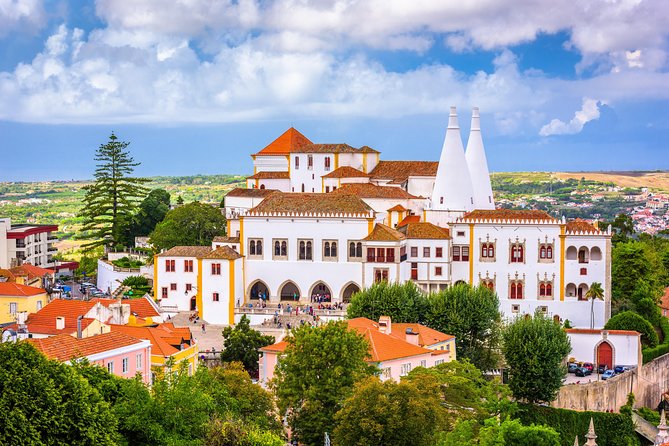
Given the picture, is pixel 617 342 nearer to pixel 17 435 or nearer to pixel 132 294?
pixel 132 294

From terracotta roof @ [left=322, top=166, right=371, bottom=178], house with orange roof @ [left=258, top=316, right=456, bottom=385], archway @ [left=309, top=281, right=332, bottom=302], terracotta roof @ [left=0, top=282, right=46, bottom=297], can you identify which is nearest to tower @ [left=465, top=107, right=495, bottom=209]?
terracotta roof @ [left=322, top=166, right=371, bottom=178]

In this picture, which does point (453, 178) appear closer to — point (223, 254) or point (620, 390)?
point (223, 254)

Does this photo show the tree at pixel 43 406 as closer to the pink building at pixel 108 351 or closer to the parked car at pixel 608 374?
the pink building at pixel 108 351

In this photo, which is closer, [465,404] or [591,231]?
[465,404]

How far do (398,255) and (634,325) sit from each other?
42.7ft

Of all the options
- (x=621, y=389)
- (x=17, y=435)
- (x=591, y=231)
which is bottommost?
(x=621, y=389)

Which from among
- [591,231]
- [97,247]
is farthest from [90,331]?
[97,247]

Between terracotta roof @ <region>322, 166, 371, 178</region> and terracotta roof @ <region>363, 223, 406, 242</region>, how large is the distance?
38.9 feet

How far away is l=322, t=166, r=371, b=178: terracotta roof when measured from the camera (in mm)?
76644

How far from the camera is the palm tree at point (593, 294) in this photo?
62719mm

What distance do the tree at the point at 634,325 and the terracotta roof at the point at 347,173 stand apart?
21386 millimetres

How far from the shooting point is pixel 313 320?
200ft

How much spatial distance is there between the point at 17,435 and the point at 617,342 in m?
37.9

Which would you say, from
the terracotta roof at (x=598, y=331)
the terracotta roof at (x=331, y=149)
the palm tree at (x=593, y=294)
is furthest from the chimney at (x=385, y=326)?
the terracotta roof at (x=331, y=149)
